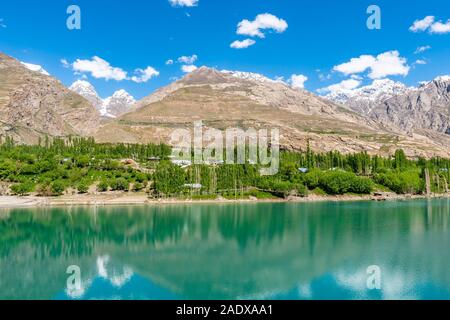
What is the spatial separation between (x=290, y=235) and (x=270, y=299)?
19.2 metres

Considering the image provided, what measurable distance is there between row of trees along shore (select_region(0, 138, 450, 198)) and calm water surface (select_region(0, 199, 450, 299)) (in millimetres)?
14690

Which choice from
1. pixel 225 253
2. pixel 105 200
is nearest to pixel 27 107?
pixel 105 200

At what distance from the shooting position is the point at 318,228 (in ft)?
140

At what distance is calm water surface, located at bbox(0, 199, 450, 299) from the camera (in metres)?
22.7

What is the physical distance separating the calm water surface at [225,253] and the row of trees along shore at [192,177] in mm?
14690

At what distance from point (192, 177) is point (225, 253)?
138 ft

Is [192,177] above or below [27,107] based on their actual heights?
below

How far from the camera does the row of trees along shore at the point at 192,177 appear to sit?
7131 cm

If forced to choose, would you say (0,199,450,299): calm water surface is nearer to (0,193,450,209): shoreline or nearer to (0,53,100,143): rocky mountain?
(0,193,450,209): shoreline

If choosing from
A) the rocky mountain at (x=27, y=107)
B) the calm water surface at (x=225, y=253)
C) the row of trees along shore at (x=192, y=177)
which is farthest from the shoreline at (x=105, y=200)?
the rocky mountain at (x=27, y=107)

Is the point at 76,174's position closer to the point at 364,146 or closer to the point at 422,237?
the point at 422,237

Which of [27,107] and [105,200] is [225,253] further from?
[27,107]

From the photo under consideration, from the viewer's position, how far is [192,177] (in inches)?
2911

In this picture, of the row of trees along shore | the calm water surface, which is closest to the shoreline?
the row of trees along shore
